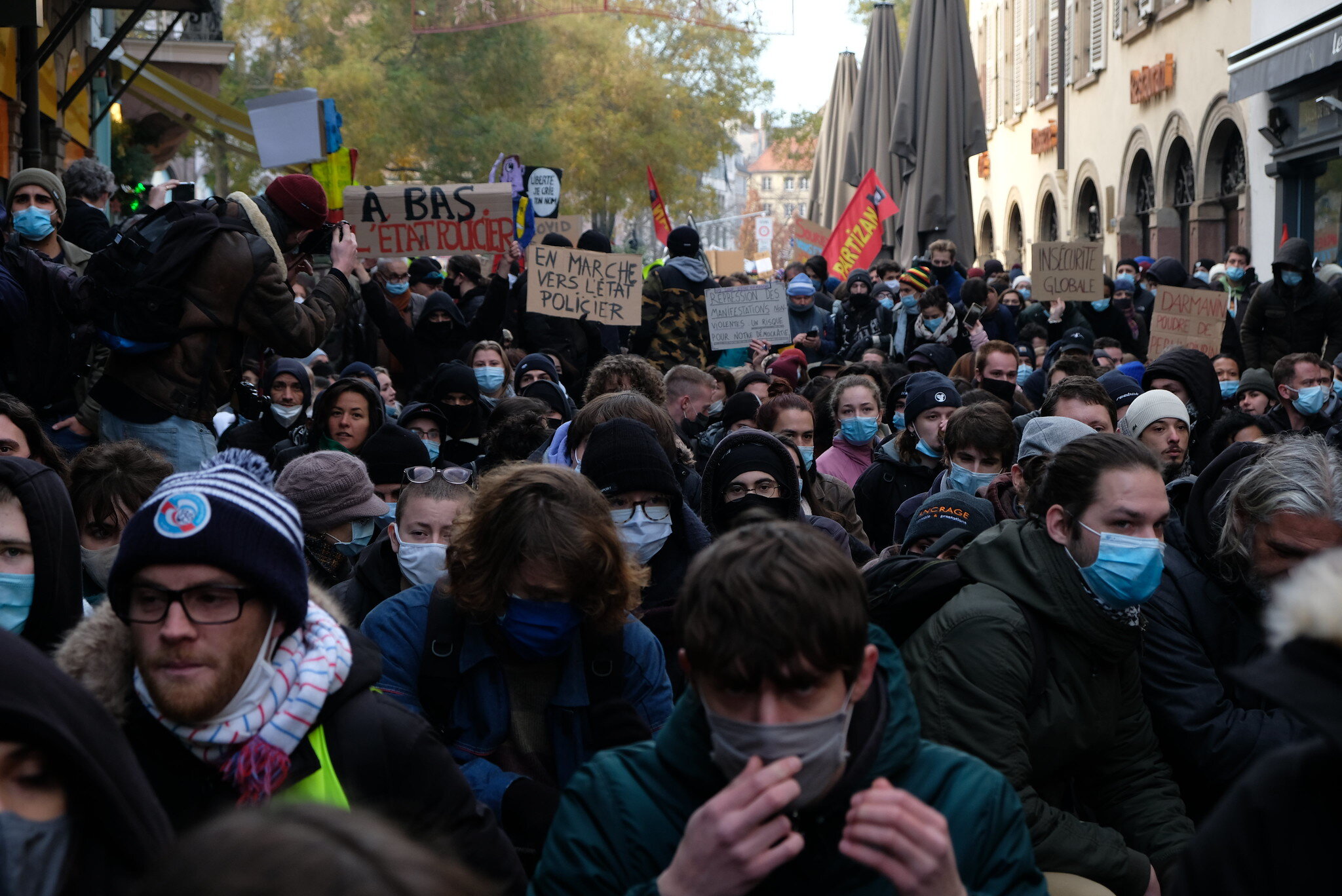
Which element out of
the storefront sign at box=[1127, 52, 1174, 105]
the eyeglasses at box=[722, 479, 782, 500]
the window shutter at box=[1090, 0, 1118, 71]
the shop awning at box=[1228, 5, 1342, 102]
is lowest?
the eyeglasses at box=[722, 479, 782, 500]

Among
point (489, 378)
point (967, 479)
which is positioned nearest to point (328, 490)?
point (967, 479)

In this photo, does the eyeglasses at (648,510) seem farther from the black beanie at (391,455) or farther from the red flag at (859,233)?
the red flag at (859,233)

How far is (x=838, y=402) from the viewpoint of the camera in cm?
804

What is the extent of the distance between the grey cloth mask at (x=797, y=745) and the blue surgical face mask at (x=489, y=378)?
6.82 m

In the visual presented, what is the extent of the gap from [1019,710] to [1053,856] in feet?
1.18

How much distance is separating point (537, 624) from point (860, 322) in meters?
11.1

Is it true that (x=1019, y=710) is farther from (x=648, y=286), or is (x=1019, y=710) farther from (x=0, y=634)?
(x=648, y=286)

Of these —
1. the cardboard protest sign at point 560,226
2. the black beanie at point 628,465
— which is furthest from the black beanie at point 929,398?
the cardboard protest sign at point 560,226

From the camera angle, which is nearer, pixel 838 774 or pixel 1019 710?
pixel 838 774

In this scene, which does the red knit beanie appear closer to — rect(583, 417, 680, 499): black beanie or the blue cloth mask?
rect(583, 417, 680, 499): black beanie

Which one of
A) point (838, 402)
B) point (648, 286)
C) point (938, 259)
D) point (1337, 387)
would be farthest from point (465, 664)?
point (938, 259)

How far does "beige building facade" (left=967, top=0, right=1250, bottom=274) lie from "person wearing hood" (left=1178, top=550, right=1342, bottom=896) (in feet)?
70.0

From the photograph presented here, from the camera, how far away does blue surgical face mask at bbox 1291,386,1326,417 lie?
27.1 feet

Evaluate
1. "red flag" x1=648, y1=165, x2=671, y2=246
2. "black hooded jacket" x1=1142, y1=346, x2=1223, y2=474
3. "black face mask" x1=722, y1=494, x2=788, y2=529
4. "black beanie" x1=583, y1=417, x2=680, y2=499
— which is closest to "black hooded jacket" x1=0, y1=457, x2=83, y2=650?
"black beanie" x1=583, y1=417, x2=680, y2=499
